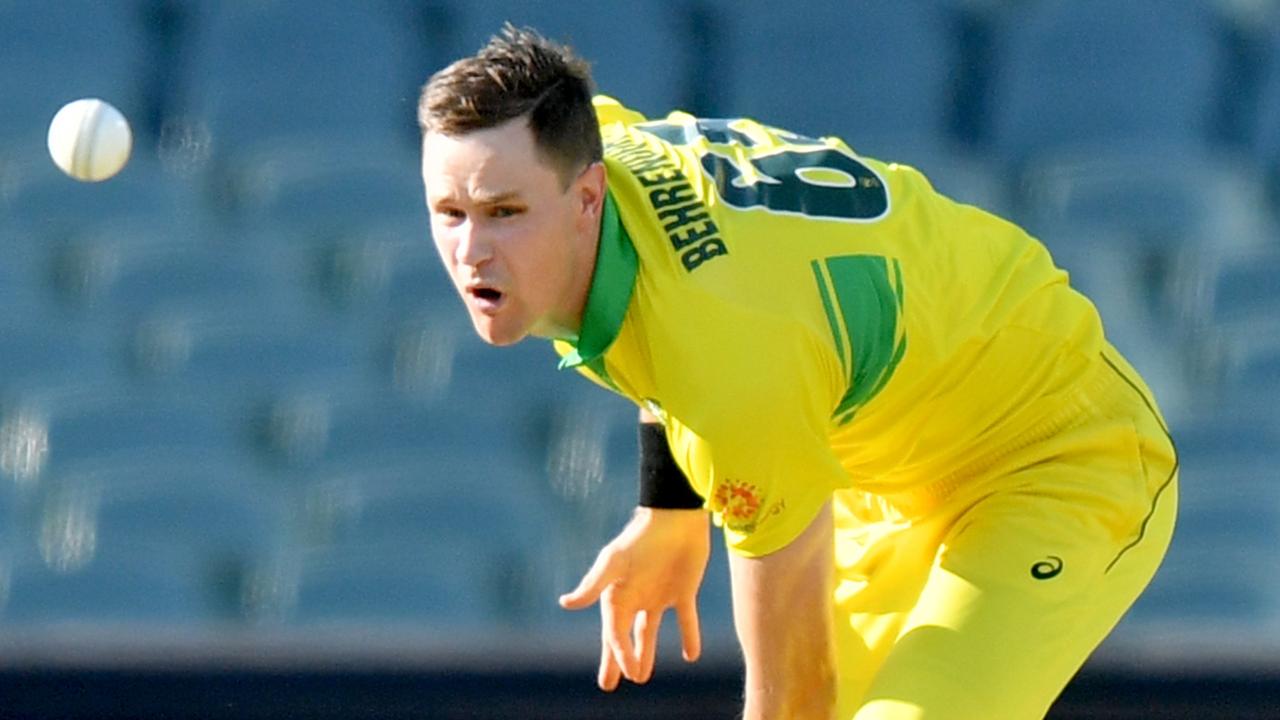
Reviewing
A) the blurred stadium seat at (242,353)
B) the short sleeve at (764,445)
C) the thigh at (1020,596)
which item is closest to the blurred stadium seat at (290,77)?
the blurred stadium seat at (242,353)

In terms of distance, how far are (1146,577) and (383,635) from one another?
1924mm

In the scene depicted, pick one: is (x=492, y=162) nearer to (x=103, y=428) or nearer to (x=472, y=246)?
(x=472, y=246)

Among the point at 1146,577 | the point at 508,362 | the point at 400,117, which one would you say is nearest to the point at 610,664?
the point at 1146,577

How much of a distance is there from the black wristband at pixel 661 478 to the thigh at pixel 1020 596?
51 centimetres

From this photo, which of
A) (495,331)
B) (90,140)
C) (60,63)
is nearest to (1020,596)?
(495,331)

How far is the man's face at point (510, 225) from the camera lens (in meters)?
3.34

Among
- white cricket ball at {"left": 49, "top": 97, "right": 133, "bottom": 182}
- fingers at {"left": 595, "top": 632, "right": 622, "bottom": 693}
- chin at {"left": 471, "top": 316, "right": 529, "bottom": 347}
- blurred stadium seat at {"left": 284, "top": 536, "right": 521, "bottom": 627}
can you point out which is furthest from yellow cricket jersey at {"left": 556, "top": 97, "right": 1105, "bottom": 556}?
blurred stadium seat at {"left": 284, "top": 536, "right": 521, "bottom": 627}

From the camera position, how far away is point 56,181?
24.8 feet

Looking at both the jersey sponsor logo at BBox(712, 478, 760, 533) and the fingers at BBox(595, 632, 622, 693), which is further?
the fingers at BBox(595, 632, 622, 693)

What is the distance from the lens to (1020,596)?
3.71 metres

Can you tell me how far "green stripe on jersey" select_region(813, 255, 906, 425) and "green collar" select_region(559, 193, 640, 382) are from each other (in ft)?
1.04

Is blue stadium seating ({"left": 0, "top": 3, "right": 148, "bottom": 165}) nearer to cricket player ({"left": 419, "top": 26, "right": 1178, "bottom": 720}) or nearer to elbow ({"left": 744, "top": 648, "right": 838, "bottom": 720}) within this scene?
cricket player ({"left": 419, "top": 26, "right": 1178, "bottom": 720})

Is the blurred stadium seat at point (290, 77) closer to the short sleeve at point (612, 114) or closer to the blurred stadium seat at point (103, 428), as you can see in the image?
the blurred stadium seat at point (103, 428)

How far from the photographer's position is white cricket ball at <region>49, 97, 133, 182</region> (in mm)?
5410
